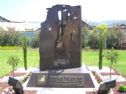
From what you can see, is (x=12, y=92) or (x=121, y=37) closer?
(x=12, y=92)

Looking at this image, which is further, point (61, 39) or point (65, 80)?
point (61, 39)

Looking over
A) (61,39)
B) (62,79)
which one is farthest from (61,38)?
(62,79)

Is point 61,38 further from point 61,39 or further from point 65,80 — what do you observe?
point 65,80

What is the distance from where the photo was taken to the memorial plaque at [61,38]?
17.1 m

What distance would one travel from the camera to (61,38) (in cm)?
1727

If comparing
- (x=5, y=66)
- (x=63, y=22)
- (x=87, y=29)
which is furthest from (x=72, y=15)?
(x=87, y=29)

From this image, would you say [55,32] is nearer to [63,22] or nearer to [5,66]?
[63,22]

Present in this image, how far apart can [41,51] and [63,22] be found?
1.77 metres

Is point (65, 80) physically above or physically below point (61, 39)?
below

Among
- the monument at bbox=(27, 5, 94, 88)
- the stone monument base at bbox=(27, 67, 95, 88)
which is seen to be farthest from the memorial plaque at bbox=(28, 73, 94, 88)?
the monument at bbox=(27, 5, 94, 88)

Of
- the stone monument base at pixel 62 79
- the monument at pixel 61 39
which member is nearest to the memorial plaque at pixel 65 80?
the stone monument base at pixel 62 79

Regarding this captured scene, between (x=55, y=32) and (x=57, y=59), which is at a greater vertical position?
(x=55, y=32)

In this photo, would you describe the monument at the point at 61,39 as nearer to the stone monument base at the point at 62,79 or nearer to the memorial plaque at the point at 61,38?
the memorial plaque at the point at 61,38

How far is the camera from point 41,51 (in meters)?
17.1
